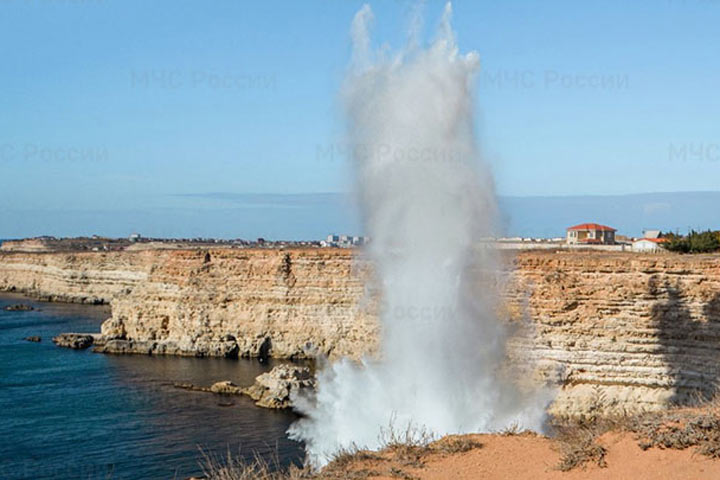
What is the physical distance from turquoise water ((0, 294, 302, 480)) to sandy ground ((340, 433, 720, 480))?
606 centimetres

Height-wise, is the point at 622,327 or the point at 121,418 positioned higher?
the point at 622,327

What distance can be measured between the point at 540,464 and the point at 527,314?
51.3ft

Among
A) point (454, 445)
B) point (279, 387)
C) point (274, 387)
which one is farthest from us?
point (274, 387)

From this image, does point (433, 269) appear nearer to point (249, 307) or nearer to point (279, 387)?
point (279, 387)

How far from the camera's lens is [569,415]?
2292cm

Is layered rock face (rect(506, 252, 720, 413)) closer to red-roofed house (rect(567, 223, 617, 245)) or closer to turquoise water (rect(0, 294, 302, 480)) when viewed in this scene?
turquoise water (rect(0, 294, 302, 480))

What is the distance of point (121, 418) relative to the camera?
24.9 meters

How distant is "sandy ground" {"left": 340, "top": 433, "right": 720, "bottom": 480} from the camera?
920 cm

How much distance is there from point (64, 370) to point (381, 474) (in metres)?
28.9

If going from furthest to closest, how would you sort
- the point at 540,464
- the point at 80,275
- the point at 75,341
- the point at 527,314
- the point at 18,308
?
the point at 80,275 < the point at 18,308 < the point at 75,341 < the point at 527,314 < the point at 540,464

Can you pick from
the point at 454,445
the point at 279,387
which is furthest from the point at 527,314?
the point at 454,445

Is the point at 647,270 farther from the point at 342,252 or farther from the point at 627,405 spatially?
the point at 342,252

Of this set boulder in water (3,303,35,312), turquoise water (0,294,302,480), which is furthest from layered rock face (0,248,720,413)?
boulder in water (3,303,35,312)

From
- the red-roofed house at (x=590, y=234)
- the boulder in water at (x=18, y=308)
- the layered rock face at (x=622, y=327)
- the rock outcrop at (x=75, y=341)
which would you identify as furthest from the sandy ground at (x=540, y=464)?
the boulder in water at (x=18, y=308)
